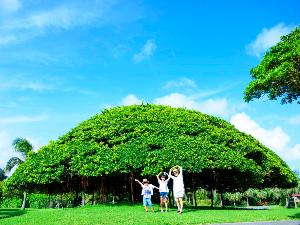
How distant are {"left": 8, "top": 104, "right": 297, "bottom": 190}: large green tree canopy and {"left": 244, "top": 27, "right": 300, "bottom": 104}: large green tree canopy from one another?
7054 mm

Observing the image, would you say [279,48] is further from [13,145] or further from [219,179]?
[13,145]

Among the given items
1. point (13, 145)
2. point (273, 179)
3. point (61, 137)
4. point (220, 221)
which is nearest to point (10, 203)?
point (13, 145)

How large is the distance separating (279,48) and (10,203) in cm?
4564

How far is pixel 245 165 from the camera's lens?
23.7 meters

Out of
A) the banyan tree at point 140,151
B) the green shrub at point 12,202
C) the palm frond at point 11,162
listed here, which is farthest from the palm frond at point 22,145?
the banyan tree at point 140,151

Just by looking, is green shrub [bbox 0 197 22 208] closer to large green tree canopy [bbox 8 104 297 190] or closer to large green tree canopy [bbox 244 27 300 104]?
large green tree canopy [bbox 8 104 297 190]

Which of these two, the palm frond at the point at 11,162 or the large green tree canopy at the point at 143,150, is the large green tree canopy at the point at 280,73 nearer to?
the large green tree canopy at the point at 143,150

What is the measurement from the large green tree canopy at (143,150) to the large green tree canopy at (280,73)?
705cm

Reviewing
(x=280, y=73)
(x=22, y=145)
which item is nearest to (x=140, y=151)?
(x=280, y=73)

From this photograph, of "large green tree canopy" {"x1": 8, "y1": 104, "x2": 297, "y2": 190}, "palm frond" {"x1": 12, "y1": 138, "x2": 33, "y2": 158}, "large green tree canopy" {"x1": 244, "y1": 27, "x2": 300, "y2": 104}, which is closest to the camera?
"large green tree canopy" {"x1": 244, "y1": 27, "x2": 300, "y2": 104}

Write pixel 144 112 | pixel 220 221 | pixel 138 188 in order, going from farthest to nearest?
pixel 138 188 < pixel 144 112 < pixel 220 221

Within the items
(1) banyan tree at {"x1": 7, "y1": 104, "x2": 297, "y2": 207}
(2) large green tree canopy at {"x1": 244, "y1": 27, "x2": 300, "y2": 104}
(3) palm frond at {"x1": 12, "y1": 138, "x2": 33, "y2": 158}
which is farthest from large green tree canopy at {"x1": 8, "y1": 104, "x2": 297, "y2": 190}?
(3) palm frond at {"x1": 12, "y1": 138, "x2": 33, "y2": 158}

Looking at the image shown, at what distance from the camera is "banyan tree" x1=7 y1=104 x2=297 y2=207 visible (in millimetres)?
22953

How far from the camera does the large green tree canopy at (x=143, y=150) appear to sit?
22.9 m
